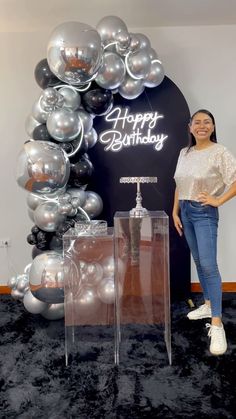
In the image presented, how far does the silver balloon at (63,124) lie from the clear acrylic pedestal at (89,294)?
1.95ft

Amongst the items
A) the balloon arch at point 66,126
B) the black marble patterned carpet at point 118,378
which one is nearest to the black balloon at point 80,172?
the balloon arch at point 66,126

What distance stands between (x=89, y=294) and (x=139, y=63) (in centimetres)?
158

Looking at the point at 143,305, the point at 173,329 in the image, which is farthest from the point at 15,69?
the point at 173,329

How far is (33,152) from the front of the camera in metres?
1.86

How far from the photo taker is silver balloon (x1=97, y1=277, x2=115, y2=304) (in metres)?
1.99

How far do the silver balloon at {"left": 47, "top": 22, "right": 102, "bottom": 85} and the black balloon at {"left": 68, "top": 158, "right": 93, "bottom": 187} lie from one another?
0.57 m

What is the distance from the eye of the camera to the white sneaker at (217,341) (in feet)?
6.15

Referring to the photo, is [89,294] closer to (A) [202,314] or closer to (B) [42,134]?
(A) [202,314]

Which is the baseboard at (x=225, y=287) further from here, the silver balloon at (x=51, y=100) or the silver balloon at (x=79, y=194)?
the silver balloon at (x=51, y=100)

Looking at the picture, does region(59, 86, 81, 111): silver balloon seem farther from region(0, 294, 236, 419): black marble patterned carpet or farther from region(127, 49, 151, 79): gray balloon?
region(0, 294, 236, 419): black marble patterned carpet

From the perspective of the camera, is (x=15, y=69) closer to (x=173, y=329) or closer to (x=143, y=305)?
(x=143, y=305)

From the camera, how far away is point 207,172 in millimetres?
1937

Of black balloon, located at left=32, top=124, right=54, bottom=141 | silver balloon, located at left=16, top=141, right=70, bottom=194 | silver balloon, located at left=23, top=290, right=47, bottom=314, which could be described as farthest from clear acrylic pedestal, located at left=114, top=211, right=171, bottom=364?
black balloon, located at left=32, top=124, right=54, bottom=141

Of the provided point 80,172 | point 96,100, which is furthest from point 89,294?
point 96,100
